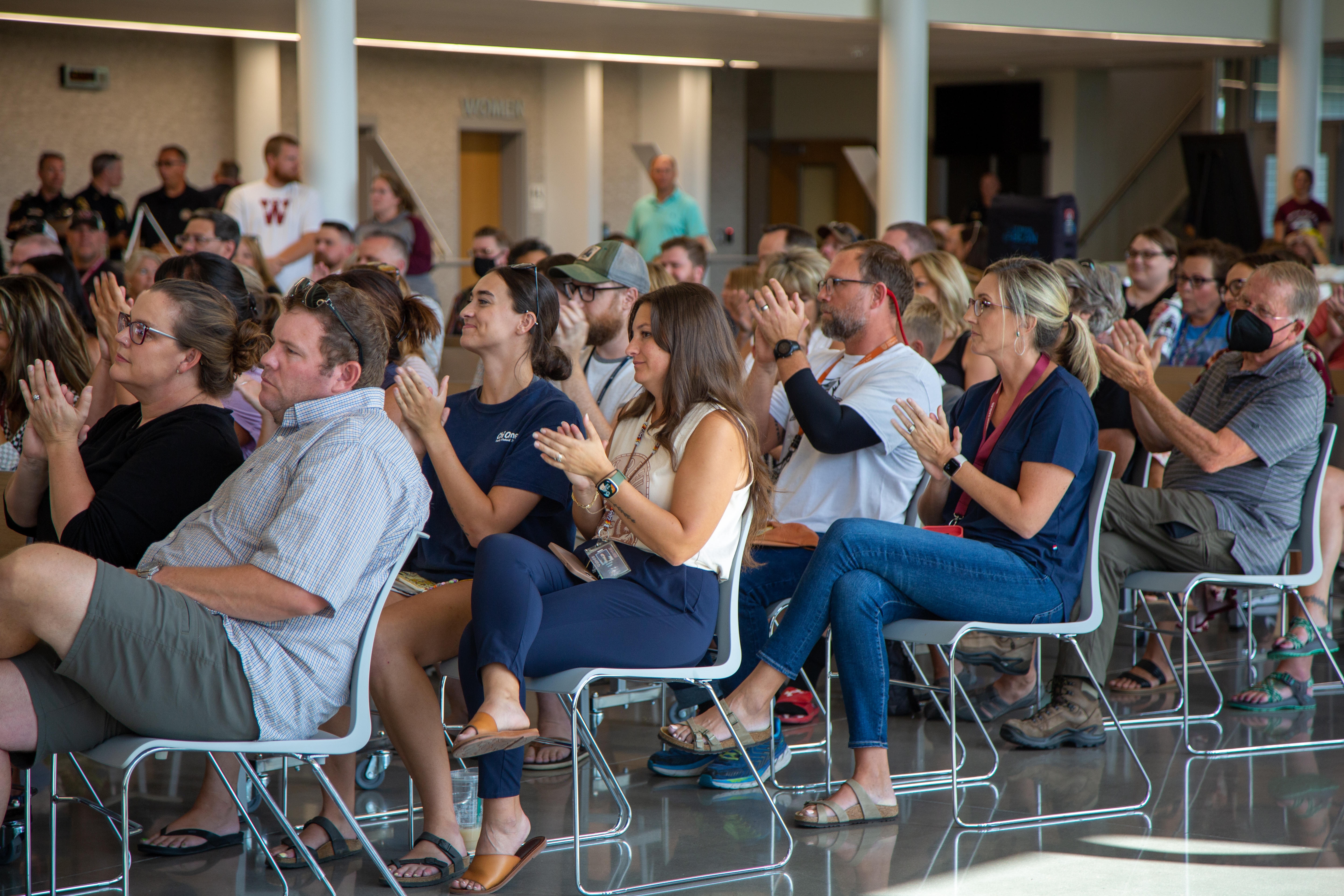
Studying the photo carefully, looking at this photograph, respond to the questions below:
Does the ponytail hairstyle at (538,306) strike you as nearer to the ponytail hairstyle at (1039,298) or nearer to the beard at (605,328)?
the beard at (605,328)

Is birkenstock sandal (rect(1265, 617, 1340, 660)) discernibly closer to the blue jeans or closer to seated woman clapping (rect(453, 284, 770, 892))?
the blue jeans

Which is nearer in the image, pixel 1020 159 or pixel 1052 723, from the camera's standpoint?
pixel 1052 723

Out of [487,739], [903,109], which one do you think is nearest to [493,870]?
[487,739]

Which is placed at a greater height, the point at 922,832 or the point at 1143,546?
the point at 1143,546

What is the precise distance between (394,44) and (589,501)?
10.4 metres

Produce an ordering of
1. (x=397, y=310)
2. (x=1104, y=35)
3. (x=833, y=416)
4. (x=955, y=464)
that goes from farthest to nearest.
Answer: (x=1104, y=35), (x=833, y=416), (x=397, y=310), (x=955, y=464)

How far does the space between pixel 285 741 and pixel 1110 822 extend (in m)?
1.80

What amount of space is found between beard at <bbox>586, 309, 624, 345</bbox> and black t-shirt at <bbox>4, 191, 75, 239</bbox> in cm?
551

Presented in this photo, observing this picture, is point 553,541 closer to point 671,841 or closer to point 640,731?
point 671,841

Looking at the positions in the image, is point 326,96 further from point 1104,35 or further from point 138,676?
point 1104,35

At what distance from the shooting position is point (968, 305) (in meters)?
3.38

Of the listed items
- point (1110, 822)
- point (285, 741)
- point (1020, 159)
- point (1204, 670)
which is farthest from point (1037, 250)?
point (1020, 159)

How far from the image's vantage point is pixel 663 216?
29.8 feet

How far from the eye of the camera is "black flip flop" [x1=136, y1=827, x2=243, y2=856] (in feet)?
9.14
